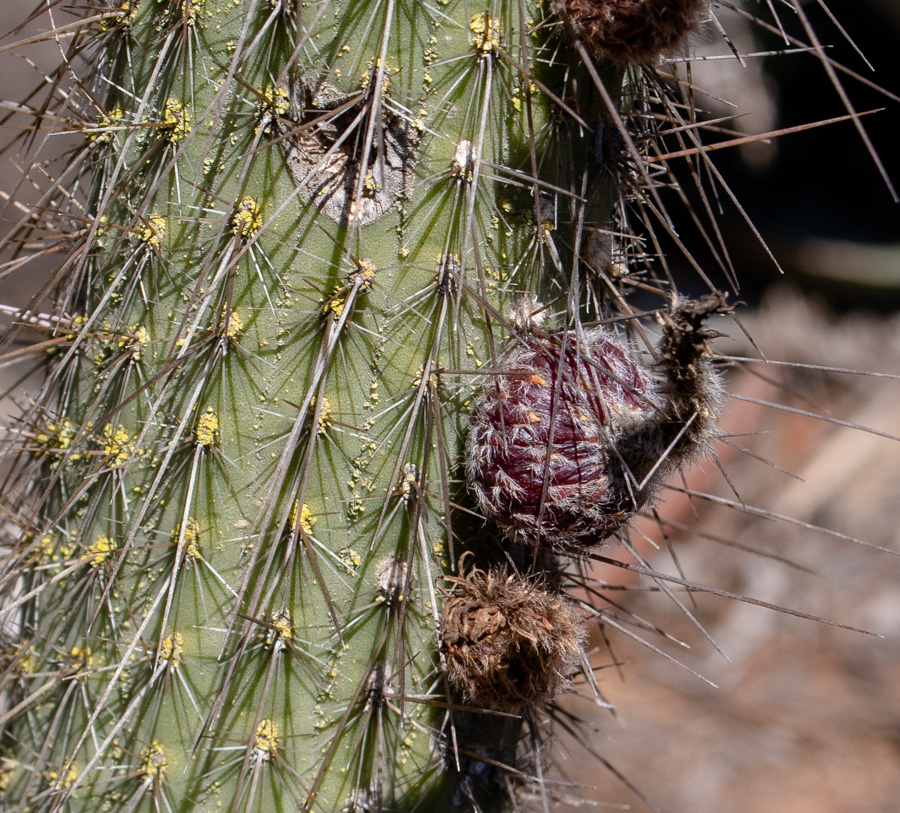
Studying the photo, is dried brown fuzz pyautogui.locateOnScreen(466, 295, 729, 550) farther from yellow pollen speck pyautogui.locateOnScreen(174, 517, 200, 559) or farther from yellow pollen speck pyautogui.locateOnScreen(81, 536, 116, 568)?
yellow pollen speck pyautogui.locateOnScreen(81, 536, 116, 568)

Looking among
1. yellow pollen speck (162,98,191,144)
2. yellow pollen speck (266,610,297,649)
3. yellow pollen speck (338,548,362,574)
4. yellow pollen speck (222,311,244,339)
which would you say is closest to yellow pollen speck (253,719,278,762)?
yellow pollen speck (266,610,297,649)

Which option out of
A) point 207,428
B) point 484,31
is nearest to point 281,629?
point 207,428

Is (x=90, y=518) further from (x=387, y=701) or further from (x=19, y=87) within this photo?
(x=19, y=87)

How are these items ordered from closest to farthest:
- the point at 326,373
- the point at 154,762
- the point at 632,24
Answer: the point at 632,24
the point at 326,373
the point at 154,762

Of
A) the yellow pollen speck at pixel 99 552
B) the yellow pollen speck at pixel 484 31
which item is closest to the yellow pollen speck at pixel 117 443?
the yellow pollen speck at pixel 99 552

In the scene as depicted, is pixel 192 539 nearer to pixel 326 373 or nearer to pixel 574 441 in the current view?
pixel 326 373

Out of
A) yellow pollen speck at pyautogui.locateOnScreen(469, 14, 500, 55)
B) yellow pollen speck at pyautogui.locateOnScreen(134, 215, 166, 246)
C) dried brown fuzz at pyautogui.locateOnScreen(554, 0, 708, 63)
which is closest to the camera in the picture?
dried brown fuzz at pyautogui.locateOnScreen(554, 0, 708, 63)

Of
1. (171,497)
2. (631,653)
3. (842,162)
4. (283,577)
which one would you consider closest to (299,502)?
(283,577)
